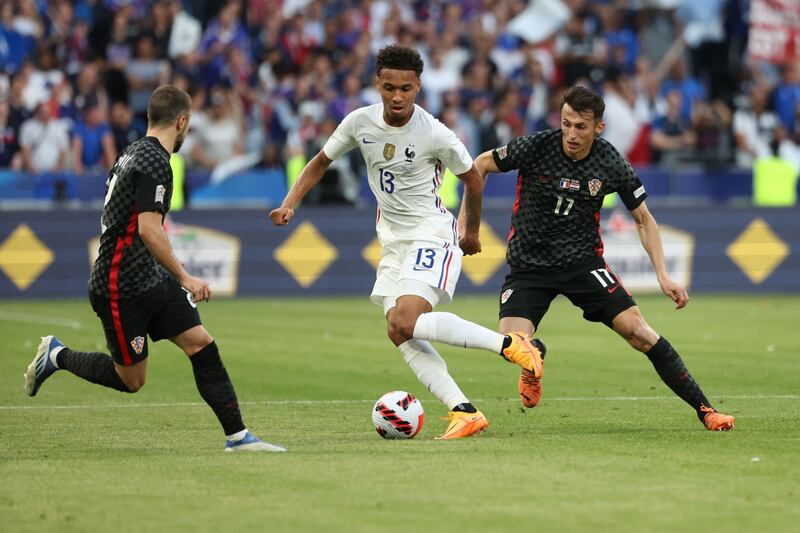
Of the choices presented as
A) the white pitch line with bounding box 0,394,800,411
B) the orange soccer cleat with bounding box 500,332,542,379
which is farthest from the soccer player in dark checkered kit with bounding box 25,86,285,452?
the white pitch line with bounding box 0,394,800,411

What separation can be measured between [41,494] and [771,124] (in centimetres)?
2017

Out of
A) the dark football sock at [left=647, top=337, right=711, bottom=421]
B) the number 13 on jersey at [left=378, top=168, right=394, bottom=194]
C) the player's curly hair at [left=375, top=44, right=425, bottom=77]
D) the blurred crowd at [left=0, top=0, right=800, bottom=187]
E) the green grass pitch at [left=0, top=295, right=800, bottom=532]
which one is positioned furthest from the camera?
the blurred crowd at [left=0, top=0, right=800, bottom=187]

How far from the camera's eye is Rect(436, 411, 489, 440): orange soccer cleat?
27.8ft

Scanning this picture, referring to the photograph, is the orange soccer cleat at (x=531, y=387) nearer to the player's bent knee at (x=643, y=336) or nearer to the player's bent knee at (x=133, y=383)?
the player's bent knee at (x=643, y=336)

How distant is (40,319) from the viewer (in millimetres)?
17656

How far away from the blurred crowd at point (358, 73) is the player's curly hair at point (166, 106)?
13.0 m

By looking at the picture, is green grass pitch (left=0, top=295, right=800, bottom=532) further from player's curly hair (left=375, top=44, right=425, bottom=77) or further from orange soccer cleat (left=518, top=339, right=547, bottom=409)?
player's curly hair (left=375, top=44, right=425, bottom=77)

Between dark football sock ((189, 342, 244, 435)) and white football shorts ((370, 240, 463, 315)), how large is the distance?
1178 millimetres

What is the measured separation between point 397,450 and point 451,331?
870 mm

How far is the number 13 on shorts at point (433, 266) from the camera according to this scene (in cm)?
876

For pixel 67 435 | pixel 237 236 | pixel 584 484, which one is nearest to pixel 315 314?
pixel 237 236

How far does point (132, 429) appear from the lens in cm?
923

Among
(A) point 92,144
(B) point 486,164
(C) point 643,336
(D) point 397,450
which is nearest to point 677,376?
(C) point 643,336

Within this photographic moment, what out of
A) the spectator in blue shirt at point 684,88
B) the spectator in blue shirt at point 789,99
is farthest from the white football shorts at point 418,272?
the spectator in blue shirt at point 789,99
